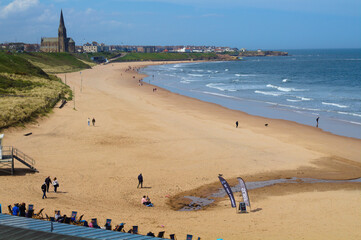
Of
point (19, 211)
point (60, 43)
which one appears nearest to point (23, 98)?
point (19, 211)

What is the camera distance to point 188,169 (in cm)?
2223

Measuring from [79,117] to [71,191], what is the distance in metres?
18.7

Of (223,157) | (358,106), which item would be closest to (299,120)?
(358,106)

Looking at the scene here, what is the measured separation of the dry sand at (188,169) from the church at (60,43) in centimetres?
13927

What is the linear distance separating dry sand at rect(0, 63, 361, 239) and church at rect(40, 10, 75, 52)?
13927 centimetres

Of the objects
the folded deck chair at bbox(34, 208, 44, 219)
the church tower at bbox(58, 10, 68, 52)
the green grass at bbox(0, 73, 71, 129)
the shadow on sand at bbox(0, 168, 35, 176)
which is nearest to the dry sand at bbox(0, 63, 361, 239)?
the shadow on sand at bbox(0, 168, 35, 176)

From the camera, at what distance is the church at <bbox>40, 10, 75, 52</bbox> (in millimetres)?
168500

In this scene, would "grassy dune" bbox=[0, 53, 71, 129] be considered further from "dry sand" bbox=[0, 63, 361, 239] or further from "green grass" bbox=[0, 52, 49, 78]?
"dry sand" bbox=[0, 63, 361, 239]

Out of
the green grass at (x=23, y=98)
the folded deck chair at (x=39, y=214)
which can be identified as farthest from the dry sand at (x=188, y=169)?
the green grass at (x=23, y=98)

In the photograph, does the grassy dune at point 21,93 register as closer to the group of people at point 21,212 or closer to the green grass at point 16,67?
the green grass at point 16,67

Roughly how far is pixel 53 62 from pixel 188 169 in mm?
100746

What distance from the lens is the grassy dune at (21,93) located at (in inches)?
1230

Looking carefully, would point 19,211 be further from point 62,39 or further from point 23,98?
point 62,39

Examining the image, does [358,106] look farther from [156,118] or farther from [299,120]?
[156,118]
